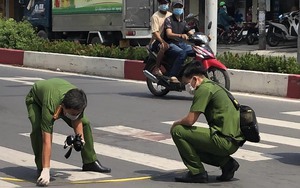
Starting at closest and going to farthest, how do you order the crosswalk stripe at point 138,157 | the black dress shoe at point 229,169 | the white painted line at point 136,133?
1. the black dress shoe at point 229,169
2. the crosswalk stripe at point 138,157
3. the white painted line at point 136,133

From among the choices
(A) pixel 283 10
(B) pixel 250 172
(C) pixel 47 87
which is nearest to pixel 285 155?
(B) pixel 250 172

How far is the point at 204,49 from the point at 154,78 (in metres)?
1.09

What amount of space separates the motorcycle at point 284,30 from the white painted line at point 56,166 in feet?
60.8

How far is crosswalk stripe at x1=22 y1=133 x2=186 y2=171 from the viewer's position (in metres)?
8.04

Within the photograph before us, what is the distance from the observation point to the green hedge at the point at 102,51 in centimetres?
1474

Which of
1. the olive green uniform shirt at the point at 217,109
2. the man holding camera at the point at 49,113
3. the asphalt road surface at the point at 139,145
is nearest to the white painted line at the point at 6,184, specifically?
the asphalt road surface at the point at 139,145

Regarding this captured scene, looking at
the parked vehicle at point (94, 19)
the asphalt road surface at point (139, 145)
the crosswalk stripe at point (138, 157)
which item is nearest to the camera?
the asphalt road surface at point (139, 145)

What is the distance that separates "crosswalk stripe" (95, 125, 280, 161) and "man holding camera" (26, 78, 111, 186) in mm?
2098

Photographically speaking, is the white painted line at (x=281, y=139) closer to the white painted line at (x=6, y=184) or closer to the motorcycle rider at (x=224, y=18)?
the white painted line at (x=6, y=184)

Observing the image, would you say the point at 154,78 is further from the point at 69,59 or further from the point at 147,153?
the point at 69,59

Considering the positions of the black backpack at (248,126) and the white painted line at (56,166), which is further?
the white painted line at (56,166)

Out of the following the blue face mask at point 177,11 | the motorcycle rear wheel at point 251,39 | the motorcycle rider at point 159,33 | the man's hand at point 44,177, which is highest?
the blue face mask at point 177,11

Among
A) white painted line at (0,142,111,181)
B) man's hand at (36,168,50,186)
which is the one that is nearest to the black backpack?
white painted line at (0,142,111,181)

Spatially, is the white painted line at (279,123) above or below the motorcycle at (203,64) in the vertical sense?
below
